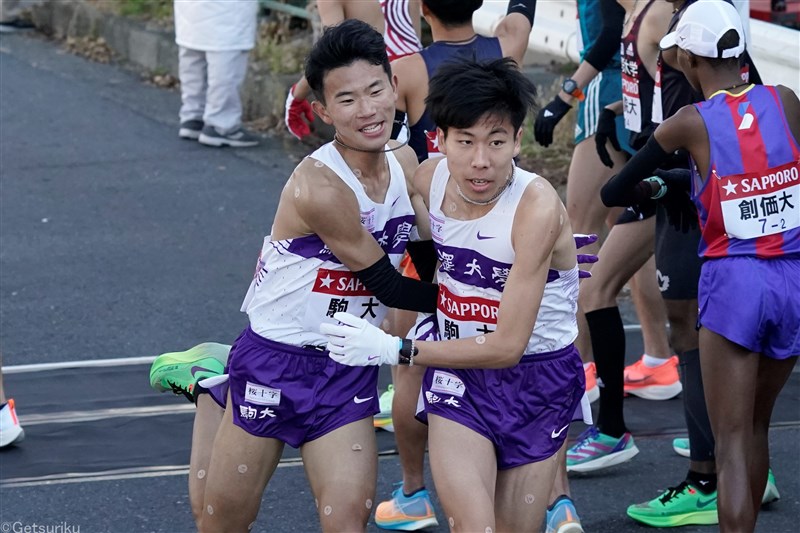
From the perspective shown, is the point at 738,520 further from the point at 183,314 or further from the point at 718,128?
the point at 183,314

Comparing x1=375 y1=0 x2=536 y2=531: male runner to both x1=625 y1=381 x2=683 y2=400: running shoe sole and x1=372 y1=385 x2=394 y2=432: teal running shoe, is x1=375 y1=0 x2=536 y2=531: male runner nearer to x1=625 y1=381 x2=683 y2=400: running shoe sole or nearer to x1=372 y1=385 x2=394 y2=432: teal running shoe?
x1=372 y1=385 x2=394 y2=432: teal running shoe

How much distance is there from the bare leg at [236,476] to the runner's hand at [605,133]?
2.18 m

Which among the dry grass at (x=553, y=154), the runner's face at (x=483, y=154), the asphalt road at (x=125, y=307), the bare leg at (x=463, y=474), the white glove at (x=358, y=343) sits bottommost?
the asphalt road at (x=125, y=307)

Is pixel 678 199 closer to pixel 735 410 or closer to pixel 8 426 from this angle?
pixel 735 410

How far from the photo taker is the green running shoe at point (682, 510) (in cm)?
455

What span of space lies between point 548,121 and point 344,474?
2.38 m

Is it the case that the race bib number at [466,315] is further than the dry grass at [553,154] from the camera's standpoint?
No

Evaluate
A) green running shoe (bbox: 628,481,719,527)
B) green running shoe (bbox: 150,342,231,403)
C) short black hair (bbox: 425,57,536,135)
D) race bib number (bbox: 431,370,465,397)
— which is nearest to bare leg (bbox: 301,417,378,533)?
race bib number (bbox: 431,370,465,397)

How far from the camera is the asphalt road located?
4.78m

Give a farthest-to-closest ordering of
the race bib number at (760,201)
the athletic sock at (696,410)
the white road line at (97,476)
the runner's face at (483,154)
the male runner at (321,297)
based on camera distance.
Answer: the white road line at (97,476)
the athletic sock at (696,410)
the race bib number at (760,201)
the male runner at (321,297)
the runner's face at (483,154)

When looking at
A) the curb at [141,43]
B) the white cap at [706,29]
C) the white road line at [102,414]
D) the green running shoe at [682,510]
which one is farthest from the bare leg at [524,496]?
the curb at [141,43]

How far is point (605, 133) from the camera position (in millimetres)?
5223

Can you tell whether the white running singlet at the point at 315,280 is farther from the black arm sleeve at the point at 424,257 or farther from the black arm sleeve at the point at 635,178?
the black arm sleeve at the point at 635,178

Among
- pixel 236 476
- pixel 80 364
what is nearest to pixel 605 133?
pixel 236 476
